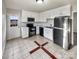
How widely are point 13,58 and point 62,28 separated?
117 inches

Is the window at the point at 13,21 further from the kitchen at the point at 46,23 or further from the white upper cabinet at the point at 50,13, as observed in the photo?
the white upper cabinet at the point at 50,13

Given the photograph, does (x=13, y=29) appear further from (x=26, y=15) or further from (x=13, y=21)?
(x=26, y=15)

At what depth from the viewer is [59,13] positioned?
4.91 metres

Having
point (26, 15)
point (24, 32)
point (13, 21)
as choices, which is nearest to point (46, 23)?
point (26, 15)

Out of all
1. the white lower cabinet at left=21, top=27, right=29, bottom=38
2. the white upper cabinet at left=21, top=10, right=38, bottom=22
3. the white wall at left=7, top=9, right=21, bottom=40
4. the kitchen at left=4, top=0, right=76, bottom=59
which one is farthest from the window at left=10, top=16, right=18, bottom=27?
the white lower cabinet at left=21, top=27, right=29, bottom=38

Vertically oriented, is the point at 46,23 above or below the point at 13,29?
above

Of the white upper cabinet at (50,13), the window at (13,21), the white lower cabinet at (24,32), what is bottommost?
the white lower cabinet at (24,32)

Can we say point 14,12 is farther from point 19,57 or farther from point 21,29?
point 19,57

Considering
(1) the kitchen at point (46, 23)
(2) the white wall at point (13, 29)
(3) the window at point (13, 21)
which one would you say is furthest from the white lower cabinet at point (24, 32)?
(3) the window at point (13, 21)

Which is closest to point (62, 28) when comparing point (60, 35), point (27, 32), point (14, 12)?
point (60, 35)

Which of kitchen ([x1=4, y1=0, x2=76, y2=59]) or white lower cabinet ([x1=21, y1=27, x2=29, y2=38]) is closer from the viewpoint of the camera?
kitchen ([x1=4, y1=0, x2=76, y2=59])

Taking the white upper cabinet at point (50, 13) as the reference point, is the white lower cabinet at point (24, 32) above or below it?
below

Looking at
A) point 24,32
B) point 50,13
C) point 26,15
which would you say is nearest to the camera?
point 50,13

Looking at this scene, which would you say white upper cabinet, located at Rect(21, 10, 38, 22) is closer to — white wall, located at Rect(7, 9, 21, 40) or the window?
white wall, located at Rect(7, 9, 21, 40)
